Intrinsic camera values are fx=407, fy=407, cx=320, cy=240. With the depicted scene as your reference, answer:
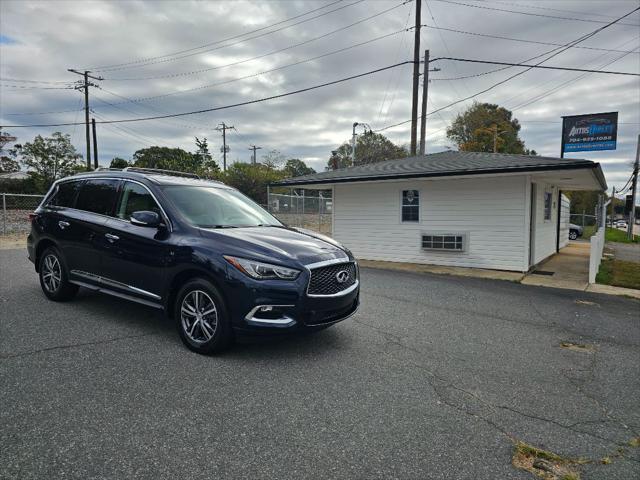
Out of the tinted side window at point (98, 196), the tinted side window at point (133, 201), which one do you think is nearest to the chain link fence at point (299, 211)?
the tinted side window at point (98, 196)

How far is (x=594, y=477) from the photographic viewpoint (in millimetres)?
2424

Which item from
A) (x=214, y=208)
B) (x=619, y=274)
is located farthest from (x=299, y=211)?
(x=214, y=208)

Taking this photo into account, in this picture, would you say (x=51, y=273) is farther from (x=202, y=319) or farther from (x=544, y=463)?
(x=544, y=463)

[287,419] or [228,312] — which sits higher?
[228,312]

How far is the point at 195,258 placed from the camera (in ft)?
13.0

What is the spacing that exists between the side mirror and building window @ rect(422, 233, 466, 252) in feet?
30.4

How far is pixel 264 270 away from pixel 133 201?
6.86 ft

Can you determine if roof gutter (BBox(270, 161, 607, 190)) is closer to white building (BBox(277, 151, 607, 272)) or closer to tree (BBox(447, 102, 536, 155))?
white building (BBox(277, 151, 607, 272))

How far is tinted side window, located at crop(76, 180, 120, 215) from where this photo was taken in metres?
5.02

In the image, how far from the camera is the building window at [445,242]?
38.3 feet

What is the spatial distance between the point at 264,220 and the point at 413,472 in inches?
136

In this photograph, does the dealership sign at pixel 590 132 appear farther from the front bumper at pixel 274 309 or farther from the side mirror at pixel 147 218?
the side mirror at pixel 147 218

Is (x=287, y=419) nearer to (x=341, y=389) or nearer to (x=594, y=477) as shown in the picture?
(x=341, y=389)

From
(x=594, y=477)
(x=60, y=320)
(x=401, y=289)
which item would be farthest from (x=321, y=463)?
(x=401, y=289)
